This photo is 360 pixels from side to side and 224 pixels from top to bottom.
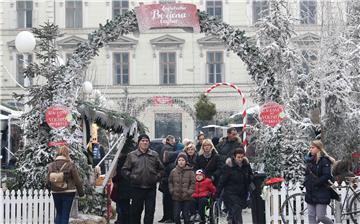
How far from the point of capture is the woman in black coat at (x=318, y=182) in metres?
12.9

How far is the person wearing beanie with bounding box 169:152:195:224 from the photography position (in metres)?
14.2

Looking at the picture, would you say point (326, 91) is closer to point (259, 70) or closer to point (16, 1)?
point (259, 70)

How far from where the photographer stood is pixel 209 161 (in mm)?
15500

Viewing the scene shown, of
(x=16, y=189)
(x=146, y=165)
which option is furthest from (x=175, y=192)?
(x=16, y=189)

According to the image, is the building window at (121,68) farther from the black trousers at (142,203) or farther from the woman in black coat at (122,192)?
the black trousers at (142,203)

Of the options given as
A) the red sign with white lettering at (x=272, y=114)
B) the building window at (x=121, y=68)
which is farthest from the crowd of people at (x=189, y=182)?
the building window at (x=121, y=68)

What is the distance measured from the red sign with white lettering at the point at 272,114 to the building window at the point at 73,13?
34.3 m

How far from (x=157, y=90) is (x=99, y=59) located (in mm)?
4163

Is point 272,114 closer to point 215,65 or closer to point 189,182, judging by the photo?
point 189,182

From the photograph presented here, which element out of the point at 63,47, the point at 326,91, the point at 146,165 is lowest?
the point at 146,165

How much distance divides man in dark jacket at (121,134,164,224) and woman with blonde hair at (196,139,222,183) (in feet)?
5.04

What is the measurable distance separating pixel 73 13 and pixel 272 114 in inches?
1367

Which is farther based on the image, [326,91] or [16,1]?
[16,1]

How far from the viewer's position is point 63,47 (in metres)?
48.9
